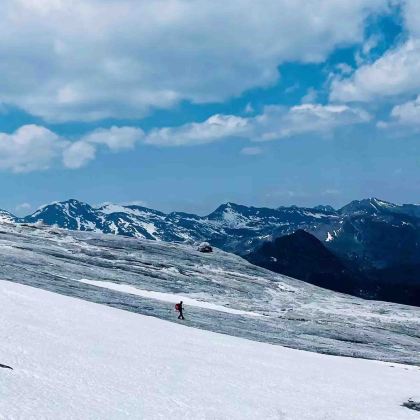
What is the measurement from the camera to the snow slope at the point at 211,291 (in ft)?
172

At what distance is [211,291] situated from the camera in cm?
7012

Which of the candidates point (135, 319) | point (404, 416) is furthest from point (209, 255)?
point (404, 416)

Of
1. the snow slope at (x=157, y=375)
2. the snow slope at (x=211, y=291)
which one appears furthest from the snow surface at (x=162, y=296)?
the snow slope at (x=157, y=375)

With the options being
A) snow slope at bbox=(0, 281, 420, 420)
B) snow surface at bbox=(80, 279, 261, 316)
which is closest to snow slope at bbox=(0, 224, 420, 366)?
snow surface at bbox=(80, 279, 261, 316)

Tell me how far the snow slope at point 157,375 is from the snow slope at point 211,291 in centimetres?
804

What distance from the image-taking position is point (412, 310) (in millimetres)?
77875

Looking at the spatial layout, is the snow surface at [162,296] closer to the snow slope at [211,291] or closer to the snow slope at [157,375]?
the snow slope at [211,291]

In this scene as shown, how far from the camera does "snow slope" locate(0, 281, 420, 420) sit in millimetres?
20719

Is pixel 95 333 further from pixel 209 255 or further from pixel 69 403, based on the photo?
pixel 209 255

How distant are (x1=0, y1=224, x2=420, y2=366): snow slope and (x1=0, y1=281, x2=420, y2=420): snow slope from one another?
804cm

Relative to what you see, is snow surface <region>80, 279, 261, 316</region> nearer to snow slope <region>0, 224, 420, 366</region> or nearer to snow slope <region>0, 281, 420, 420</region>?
snow slope <region>0, 224, 420, 366</region>

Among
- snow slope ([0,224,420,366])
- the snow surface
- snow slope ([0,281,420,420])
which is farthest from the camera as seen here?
the snow surface

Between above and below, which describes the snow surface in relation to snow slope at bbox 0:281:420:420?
above

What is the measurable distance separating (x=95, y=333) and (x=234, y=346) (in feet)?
37.1
